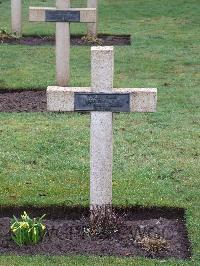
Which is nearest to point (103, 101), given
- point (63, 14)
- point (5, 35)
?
point (63, 14)

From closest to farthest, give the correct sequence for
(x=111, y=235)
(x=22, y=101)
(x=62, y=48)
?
(x=111, y=235), (x=22, y=101), (x=62, y=48)

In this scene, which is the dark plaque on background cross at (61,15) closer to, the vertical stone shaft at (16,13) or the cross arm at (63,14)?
the cross arm at (63,14)

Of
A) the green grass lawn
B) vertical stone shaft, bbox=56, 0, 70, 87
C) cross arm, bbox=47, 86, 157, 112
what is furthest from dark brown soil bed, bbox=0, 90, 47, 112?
cross arm, bbox=47, 86, 157, 112

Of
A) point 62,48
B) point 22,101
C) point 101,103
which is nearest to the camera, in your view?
point 101,103

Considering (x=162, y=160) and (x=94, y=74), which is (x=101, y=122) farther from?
(x=162, y=160)

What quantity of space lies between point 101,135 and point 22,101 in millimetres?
4861

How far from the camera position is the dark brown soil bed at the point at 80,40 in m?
15.8

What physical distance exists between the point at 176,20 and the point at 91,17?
9665 millimetres

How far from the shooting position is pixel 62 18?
10.5 m

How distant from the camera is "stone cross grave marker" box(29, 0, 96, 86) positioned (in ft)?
34.1

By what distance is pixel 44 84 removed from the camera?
11.4 meters

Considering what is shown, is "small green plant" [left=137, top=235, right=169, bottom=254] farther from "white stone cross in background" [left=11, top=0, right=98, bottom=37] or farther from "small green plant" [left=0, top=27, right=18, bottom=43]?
"small green plant" [left=0, top=27, right=18, bottom=43]

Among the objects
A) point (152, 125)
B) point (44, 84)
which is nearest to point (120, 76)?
point (44, 84)

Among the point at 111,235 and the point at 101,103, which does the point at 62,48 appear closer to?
the point at 101,103
